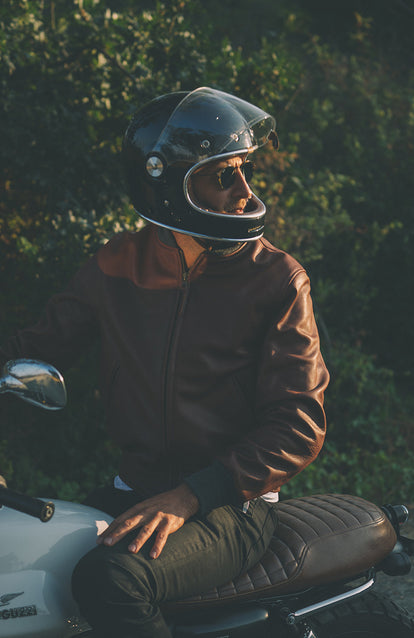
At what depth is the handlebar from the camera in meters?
1.38

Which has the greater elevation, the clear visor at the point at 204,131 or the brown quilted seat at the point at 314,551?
the clear visor at the point at 204,131

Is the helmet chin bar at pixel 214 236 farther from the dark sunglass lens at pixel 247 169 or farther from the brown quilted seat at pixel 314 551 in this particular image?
the brown quilted seat at pixel 314 551

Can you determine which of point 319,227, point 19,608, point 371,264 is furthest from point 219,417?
point 371,264

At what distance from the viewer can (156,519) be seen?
5.17ft

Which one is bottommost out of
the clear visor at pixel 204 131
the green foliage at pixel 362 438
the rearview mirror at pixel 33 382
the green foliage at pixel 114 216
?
the green foliage at pixel 362 438

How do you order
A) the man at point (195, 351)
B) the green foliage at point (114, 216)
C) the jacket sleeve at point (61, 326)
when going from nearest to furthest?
the man at point (195, 351) → the jacket sleeve at point (61, 326) → the green foliage at point (114, 216)

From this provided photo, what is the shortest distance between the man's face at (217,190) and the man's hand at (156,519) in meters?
0.75

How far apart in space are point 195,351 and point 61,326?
470 mm

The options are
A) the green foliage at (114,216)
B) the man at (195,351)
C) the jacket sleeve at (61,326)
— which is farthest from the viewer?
the green foliage at (114,216)

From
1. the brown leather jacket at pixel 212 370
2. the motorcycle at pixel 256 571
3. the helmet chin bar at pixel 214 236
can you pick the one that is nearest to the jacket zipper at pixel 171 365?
the brown leather jacket at pixel 212 370

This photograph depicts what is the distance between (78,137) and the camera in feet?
12.7

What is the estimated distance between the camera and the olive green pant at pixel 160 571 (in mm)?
1458

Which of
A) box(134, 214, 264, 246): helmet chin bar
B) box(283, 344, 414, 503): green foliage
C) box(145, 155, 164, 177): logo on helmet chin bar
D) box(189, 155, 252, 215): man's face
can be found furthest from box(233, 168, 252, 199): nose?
box(283, 344, 414, 503): green foliage

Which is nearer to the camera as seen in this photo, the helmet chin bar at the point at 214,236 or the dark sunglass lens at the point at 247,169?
the helmet chin bar at the point at 214,236
